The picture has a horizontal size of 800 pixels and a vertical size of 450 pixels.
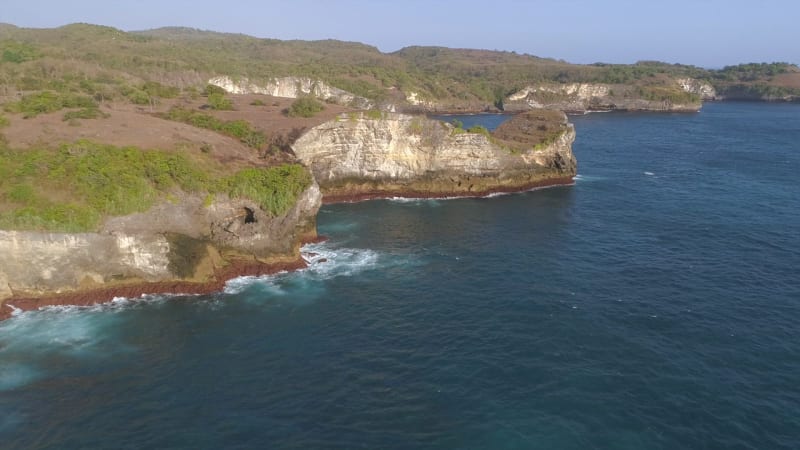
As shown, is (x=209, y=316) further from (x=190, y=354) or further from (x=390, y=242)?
(x=390, y=242)

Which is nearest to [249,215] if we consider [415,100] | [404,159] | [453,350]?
[453,350]

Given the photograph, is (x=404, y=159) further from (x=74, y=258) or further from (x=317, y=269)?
(x=74, y=258)

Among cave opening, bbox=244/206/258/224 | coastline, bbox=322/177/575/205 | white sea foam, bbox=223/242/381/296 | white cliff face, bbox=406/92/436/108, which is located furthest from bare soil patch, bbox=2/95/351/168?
white cliff face, bbox=406/92/436/108

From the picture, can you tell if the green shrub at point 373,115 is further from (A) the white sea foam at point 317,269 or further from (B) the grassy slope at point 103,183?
(A) the white sea foam at point 317,269

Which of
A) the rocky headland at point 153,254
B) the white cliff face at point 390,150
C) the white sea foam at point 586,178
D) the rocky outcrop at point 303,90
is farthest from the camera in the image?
the rocky outcrop at point 303,90

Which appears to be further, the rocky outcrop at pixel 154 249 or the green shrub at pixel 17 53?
the green shrub at pixel 17 53

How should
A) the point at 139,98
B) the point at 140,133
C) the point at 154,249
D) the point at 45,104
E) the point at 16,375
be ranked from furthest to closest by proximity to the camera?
the point at 139,98, the point at 45,104, the point at 140,133, the point at 154,249, the point at 16,375

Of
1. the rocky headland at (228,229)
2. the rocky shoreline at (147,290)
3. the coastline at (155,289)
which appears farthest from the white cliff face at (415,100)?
the rocky shoreline at (147,290)

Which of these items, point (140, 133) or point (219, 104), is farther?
point (219, 104)
